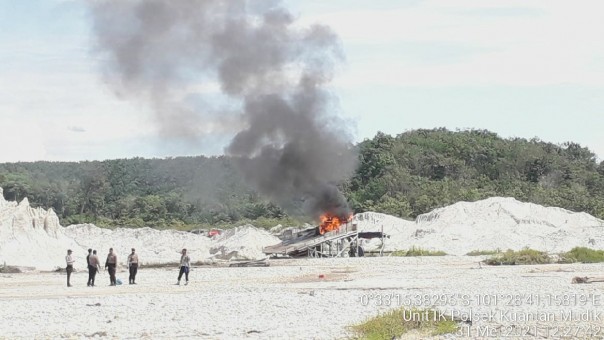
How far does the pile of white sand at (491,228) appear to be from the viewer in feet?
219

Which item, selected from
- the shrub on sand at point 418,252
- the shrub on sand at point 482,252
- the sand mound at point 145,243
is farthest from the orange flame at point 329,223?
the shrub on sand at point 482,252

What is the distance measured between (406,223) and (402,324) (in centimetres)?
5901

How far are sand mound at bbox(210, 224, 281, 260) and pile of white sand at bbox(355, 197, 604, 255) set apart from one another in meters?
8.77

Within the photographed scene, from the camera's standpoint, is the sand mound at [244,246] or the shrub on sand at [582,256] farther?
the sand mound at [244,246]

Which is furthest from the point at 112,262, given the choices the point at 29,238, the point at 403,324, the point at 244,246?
the point at 244,246

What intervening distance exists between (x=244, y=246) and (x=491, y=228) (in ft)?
70.9

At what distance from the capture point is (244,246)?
65562 millimetres

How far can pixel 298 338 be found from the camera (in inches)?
920

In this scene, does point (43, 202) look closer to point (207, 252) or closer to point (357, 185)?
point (357, 185)

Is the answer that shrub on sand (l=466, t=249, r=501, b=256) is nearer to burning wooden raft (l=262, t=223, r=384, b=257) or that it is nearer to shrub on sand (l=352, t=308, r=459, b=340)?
burning wooden raft (l=262, t=223, r=384, b=257)

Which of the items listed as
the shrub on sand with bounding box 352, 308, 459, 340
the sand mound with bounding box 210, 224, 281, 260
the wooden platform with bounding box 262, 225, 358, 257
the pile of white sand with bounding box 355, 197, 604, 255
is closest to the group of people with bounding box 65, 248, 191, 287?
the shrub on sand with bounding box 352, 308, 459, 340

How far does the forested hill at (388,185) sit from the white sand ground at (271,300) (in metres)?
51.4

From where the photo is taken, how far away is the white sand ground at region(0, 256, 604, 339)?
25.0 m

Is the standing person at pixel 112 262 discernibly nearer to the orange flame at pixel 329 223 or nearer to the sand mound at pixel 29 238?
the sand mound at pixel 29 238
